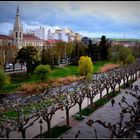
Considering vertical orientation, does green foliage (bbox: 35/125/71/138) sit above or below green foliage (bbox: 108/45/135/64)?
below

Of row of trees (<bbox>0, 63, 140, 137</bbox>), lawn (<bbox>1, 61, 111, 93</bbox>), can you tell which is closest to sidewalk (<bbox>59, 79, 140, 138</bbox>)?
row of trees (<bbox>0, 63, 140, 137</bbox>)

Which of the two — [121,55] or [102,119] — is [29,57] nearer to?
[102,119]

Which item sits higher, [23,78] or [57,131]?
[23,78]

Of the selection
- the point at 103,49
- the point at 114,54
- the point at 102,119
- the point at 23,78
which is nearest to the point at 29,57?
the point at 23,78

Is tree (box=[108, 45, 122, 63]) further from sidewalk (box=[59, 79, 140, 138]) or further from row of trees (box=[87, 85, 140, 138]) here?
row of trees (box=[87, 85, 140, 138])

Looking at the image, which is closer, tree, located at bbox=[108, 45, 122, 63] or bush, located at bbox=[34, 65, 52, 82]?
bush, located at bbox=[34, 65, 52, 82]

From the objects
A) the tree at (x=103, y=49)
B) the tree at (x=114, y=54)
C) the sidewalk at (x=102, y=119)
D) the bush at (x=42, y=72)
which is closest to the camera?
the sidewalk at (x=102, y=119)

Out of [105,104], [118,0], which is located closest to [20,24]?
[105,104]

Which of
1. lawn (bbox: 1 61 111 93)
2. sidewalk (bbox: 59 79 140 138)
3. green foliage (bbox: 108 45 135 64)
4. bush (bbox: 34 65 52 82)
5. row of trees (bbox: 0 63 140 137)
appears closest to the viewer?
row of trees (bbox: 0 63 140 137)

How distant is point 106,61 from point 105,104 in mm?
41390

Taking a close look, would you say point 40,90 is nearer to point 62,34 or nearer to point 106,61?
point 106,61

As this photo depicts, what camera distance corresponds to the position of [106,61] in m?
67.9

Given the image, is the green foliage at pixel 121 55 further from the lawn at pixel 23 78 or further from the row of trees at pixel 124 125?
the row of trees at pixel 124 125

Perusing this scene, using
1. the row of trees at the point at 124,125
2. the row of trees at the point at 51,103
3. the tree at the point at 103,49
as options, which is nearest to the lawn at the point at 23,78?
the row of trees at the point at 51,103
